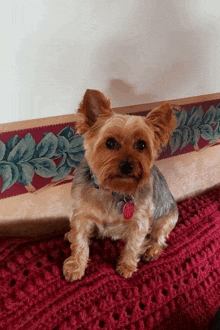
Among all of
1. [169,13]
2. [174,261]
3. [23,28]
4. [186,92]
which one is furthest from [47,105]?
[174,261]

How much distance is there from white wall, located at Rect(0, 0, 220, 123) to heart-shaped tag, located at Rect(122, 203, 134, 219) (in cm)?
52

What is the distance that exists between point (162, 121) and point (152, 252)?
767mm

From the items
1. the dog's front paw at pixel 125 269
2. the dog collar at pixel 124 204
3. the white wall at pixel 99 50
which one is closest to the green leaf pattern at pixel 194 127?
the white wall at pixel 99 50

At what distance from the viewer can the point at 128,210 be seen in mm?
1131

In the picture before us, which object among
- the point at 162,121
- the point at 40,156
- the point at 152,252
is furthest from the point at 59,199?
the point at 162,121

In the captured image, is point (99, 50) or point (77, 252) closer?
point (99, 50)

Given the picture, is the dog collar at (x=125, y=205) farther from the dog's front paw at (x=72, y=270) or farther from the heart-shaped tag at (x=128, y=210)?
the dog's front paw at (x=72, y=270)

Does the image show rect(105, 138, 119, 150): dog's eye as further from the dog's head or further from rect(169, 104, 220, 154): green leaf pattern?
rect(169, 104, 220, 154): green leaf pattern

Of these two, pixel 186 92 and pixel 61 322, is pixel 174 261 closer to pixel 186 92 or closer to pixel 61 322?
pixel 61 322

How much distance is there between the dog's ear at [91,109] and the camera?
3.19 feet

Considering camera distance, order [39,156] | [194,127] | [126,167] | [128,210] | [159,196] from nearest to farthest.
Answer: [126,167], [128,210], [39,156], [159,196], [194,127]

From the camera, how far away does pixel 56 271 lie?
48.1 inches

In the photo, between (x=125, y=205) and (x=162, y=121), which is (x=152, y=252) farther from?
(x=162, y=121)

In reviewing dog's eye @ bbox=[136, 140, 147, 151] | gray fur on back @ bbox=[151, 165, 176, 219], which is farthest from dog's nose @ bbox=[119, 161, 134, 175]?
gray fur on back @ bbox=[151, 165, 176, 219]
